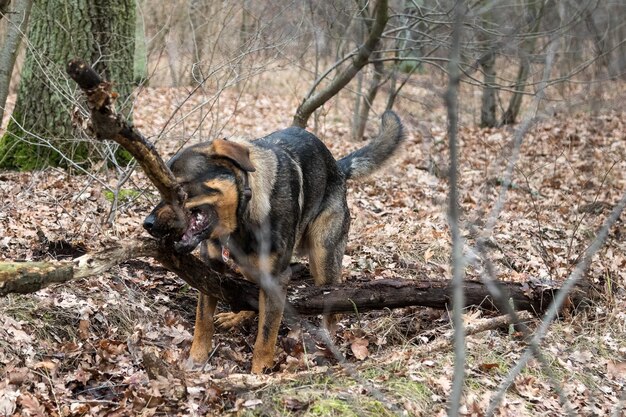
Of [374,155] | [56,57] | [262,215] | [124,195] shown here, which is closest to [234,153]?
[262,215]

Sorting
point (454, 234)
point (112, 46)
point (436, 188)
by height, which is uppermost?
point (112, 46)

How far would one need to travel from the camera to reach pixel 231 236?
17.2ft

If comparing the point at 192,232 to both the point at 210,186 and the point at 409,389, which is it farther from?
the point at 409,389

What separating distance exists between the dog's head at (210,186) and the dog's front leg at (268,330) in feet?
2.23

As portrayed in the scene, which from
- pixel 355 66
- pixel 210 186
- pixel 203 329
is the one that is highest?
pixel 355 66

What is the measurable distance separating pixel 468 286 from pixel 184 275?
261cm

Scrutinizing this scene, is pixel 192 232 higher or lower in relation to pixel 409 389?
higher

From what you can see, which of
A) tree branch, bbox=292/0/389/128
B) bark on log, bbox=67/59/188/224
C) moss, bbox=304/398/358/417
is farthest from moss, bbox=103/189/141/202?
moss, bbox=304/398/358/417

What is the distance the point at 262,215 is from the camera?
17.0 ft

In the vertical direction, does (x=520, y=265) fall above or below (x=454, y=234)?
below

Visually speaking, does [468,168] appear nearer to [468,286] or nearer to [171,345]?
[468,286]

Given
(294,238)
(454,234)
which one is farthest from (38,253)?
(454,234)

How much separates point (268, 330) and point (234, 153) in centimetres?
143

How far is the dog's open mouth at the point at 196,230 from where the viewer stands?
4.70 metres
